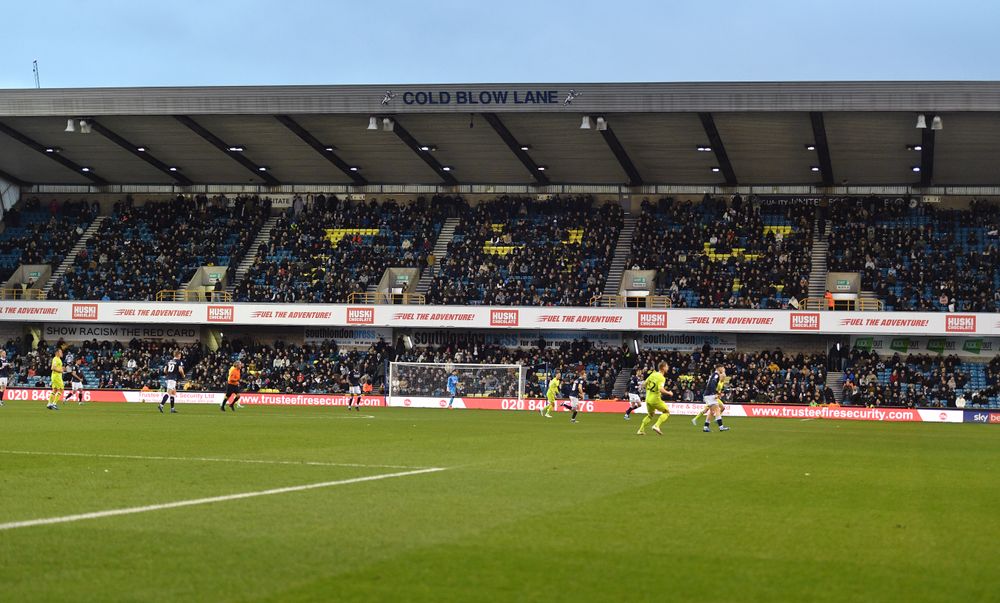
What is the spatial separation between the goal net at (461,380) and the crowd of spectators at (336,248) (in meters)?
7.21

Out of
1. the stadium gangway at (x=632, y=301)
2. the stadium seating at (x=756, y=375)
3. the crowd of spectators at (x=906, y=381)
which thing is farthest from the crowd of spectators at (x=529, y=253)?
the crowd of spectators at (x=906, y=381)

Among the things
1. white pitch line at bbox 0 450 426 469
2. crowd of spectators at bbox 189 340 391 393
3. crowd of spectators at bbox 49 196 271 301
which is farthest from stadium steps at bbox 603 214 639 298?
white pitch line at bbox 0 450 426 469

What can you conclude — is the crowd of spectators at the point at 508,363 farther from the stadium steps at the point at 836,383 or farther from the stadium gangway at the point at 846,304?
the stadium steps at the point at 836,383

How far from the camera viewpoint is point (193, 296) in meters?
62.0

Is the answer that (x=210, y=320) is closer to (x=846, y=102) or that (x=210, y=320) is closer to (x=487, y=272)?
(x=487, y=272)

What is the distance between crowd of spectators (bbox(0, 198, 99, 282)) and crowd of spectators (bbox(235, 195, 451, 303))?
1236 cm

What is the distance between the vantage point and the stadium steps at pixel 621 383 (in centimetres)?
5650

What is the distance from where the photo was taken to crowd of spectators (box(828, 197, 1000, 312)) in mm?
54281

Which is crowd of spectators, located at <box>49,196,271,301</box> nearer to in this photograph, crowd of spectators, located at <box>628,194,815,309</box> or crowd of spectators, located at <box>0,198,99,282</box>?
crowd of spectators, located at <box>0,198,99,282</box>

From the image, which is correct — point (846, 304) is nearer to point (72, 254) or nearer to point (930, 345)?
point (930, 345)

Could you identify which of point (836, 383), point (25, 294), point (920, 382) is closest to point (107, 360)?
point (25, 294)

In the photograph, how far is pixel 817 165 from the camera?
2322 inches

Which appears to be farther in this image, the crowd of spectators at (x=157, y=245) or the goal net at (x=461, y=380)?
the crowd of spectators at (x=157, y=245)

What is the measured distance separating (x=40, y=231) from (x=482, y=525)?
212 ft
